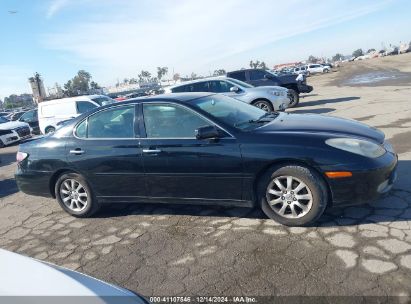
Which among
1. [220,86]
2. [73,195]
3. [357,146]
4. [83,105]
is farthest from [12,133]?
[357,146]

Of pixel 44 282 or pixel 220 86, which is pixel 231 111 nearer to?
pixel 44 282

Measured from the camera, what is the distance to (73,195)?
17.5 feet

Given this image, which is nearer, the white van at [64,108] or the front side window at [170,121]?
the front side window at [170,121]

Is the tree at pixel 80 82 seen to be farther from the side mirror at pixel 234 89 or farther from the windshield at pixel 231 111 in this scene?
the windshield at pixel 231 111

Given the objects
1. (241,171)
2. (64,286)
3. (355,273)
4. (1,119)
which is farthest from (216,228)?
(1,119)

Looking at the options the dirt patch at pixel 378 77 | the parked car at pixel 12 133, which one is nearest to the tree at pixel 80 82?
the dirt patch at pixel 378 77

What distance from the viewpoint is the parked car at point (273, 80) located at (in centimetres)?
1566

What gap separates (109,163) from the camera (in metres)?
4.91

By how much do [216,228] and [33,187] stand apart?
293cm

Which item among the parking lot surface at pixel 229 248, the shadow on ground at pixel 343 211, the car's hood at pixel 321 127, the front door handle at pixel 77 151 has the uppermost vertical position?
the car's hood at pixel 321 127

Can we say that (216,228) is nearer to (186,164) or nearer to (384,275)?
(186,164)

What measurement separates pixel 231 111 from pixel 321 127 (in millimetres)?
1158

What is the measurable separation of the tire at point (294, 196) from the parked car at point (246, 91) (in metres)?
8.13

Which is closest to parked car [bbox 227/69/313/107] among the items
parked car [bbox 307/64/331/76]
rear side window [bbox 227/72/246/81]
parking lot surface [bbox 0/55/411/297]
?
rear side window [bbox 227/72/246/81]
